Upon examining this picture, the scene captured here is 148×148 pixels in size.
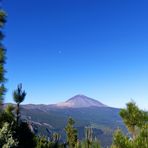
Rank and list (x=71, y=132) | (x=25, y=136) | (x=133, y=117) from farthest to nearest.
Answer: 1. (x=71, y=132)
2. (x=25, y=136)
3. (x=133, y=117)

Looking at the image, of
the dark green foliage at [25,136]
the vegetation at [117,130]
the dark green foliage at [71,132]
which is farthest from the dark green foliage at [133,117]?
the dark green foliage at [71,132]

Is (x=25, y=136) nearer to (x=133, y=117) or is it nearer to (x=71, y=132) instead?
(x=133, y=117)

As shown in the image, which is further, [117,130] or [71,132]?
[71,132]

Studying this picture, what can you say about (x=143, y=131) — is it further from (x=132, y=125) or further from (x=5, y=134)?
(x=5, y=134)

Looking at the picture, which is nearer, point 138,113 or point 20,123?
point 138,113

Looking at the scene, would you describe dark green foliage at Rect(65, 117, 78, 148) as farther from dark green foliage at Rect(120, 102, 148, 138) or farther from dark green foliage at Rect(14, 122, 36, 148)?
dark green foliage at Rect(120, 102, 148, 138)

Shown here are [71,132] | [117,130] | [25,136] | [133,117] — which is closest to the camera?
[117,130]

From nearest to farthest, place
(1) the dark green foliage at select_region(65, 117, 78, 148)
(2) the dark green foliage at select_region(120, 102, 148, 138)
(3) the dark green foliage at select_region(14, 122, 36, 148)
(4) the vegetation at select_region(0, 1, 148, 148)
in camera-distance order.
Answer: (4) the vegetation at select_region(0, 1, 148, 148), (2) the dark green foliage at select_region(120, 102, 148, 138), (3) the dark green foliage at select_region(14, 122, 36, 148), (1) the dark green foliage at select_region(65, 117, 78, 148)

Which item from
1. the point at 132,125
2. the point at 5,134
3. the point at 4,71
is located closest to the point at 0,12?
the point at 4,71

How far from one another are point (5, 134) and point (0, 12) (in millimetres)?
9971

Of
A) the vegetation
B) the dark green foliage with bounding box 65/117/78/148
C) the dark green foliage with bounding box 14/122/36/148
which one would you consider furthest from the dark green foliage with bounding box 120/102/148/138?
the dark green foliage with bounding box 65/117/78/148

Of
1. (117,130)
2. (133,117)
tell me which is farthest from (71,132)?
(117,130)

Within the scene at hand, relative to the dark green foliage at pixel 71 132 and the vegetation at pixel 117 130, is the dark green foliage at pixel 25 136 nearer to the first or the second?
the vegetation at pixel 117 130

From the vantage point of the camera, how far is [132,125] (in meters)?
32.4
